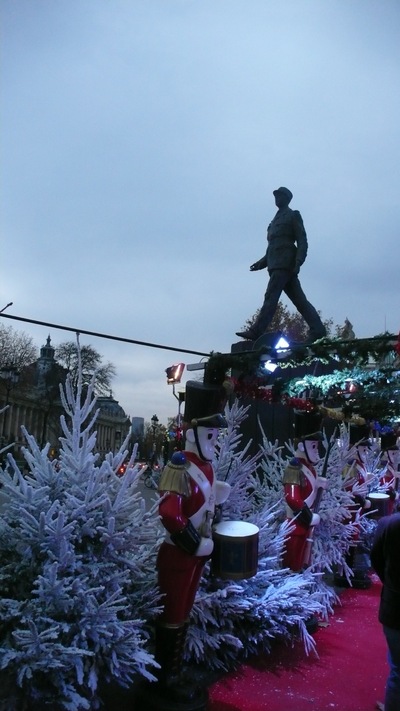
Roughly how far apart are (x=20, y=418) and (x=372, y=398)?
3682 cm

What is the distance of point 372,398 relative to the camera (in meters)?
8.84

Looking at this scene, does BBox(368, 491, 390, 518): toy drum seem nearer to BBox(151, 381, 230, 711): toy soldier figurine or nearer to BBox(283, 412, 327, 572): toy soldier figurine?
BBox(283, 412, 327, 572): toy soldier figurine

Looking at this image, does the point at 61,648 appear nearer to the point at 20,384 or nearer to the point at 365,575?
the point at 365,575

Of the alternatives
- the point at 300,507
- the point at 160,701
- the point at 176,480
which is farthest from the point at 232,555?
the point at 300,507

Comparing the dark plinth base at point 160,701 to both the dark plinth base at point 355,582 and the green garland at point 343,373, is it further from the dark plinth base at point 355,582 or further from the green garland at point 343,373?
the dark plinth base at point 355,582

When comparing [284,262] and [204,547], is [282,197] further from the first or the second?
[204,547]

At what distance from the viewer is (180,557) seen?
11.2 feet

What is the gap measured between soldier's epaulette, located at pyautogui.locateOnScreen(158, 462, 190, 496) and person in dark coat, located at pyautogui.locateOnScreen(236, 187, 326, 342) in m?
6.04

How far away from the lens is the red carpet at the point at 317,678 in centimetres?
371

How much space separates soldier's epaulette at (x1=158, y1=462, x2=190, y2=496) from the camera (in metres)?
3.37

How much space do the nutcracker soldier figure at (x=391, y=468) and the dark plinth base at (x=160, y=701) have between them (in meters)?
6.52

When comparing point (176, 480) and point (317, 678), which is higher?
point (176, 480)

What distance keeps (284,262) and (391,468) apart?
16.3ft

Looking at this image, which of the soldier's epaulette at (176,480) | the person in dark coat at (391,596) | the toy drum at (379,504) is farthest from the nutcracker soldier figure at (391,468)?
the soldier's epaulette at (176,480)
